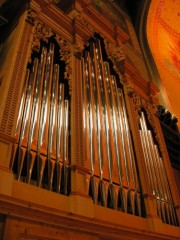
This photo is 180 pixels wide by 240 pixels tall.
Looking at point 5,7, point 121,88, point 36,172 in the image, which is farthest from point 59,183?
point 5,7

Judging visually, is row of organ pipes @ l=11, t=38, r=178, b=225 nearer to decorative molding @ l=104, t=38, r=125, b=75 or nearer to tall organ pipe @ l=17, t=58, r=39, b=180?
tall organ pipe @ l=17, t=58, r=39, b=180

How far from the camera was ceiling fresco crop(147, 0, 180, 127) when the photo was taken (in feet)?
25.5

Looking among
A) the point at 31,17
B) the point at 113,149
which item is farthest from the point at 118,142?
the point at 31,17

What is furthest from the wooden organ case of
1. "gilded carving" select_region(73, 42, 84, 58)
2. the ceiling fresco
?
the ceiling fresco

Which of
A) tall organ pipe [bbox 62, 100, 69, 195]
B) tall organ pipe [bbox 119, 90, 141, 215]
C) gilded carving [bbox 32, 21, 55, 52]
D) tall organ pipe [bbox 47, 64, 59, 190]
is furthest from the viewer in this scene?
gilded carving [bbox 32, 21, 55, 52]

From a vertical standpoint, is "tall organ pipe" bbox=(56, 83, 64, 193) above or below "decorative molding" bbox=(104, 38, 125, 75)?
below

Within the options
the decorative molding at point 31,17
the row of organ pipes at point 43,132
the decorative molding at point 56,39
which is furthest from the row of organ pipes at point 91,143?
the decorative molding at point 31,17

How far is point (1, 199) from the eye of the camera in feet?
6.65

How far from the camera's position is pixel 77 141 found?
9.99 ft

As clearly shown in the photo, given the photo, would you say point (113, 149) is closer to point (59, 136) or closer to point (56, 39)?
point (59, 136)

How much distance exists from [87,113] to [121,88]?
→ 1.47 metres

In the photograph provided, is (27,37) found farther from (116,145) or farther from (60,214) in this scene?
(60,214)

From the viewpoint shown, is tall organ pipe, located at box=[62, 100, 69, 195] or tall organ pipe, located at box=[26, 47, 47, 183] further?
tall organ pipe, located at box=[62, 100, 69, 195]

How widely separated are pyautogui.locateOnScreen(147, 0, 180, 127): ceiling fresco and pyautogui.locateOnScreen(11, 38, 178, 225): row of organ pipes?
3469mm
